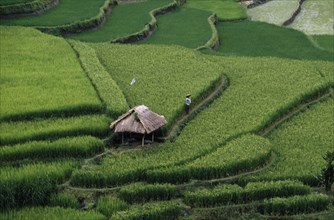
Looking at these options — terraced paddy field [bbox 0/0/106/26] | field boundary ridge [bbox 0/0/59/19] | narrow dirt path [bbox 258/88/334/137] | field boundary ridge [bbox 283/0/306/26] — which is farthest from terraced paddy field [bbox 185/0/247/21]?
narrow dirt path [bbox 258/88/334/137]

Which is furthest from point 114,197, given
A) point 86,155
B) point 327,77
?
point 327,77

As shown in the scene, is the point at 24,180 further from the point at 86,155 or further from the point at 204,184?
the point at 204,184

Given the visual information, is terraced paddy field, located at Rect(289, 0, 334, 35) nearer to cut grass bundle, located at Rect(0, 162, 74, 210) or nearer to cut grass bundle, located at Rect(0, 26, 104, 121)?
cut grass bundle, located at Rect(0, 26, 104, 121)

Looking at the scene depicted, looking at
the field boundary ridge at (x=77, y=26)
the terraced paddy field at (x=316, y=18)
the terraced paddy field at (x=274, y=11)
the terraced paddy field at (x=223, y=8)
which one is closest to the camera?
the field boundary ridge at (x=77, y=26)

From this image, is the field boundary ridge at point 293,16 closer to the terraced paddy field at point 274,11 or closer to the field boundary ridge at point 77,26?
the terraced paddy field at point 274,11

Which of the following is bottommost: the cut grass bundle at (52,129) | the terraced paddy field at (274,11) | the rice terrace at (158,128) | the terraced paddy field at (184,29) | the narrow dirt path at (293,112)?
the terraced paddy field at (274,11)

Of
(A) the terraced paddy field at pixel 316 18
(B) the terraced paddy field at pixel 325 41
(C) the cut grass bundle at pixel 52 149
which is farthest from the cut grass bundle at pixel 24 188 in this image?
(A) the terraced paddy field at pixel 316 18

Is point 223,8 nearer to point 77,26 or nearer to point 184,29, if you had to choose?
point 184,29
